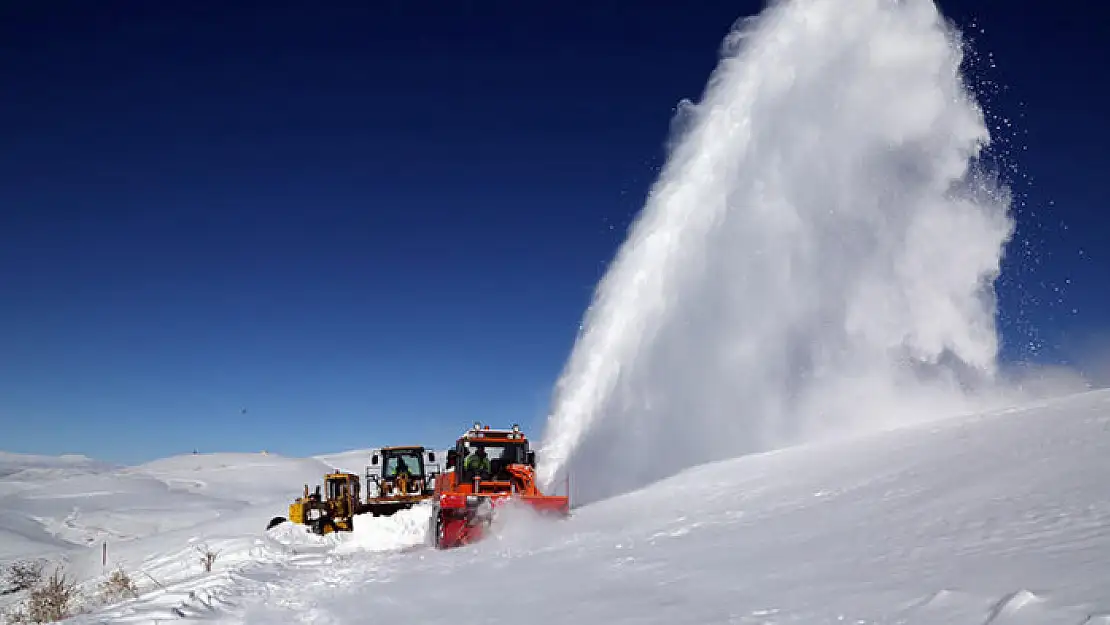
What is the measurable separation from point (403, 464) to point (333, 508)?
3.32 metres

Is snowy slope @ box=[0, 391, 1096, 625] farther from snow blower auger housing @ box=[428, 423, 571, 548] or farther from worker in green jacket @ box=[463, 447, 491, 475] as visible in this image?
worker in green jacket @ box=[463, 447, 491, 475]

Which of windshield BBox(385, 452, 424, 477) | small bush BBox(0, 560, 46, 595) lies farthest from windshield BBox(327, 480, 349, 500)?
small bush BBox(0, 560, 46, 595)

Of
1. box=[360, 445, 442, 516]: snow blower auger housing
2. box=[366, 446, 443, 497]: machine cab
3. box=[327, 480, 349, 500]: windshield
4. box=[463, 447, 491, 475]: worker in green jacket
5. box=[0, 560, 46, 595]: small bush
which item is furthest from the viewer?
box=[366, 446, 443, 497]: machine cab

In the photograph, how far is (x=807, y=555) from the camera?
757 cm

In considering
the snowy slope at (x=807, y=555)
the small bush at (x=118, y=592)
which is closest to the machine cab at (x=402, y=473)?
the small bush at (x=118, y=592)

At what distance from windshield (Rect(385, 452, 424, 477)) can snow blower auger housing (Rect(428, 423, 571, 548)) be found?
8.16m

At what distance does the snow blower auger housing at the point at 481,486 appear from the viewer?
15.8 meters

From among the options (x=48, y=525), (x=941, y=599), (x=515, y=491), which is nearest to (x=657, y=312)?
(x=515, y=491)

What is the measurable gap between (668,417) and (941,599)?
15.2 metres

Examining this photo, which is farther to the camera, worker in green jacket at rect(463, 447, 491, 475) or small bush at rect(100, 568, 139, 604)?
worker in green jacket at rect(463, 447, 491, 475)

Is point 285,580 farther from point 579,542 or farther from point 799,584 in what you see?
point 799,584

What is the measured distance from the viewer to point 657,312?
21000 mm

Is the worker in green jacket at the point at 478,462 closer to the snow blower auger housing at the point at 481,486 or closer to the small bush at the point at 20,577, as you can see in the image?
the snow blower auger housing at the point at 481,486

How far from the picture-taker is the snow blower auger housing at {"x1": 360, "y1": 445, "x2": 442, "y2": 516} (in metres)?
25.4
